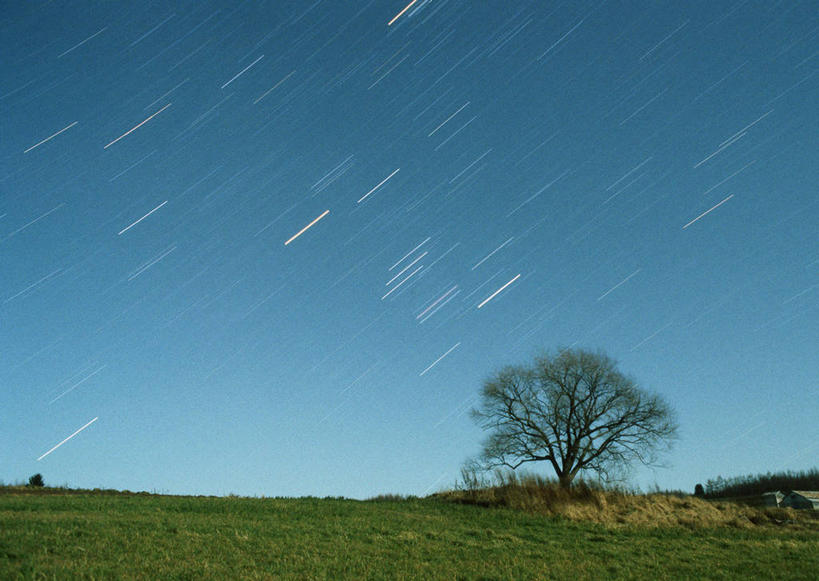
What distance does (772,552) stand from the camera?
60.1 ft

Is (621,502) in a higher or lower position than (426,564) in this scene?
higher

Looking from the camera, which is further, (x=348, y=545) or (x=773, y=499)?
(x=773, y=499)

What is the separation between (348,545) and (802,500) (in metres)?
41.7

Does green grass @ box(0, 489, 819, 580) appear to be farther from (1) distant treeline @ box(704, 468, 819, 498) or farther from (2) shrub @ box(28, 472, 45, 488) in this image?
(1) distant treeline @ box(704, 468, 819, 498)

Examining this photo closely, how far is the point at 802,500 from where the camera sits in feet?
137

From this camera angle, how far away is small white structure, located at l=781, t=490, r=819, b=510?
41125mm

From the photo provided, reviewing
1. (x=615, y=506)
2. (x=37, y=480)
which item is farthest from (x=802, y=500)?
(x=37, y=480)

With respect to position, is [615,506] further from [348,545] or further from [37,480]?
[37,480]

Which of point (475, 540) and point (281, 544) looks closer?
point (281, 544)

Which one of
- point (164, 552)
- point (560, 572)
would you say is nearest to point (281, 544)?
point (164, 552)

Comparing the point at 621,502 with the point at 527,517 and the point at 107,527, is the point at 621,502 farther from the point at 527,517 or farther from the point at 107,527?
the point at 107,527

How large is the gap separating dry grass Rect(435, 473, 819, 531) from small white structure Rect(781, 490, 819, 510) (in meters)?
13.2

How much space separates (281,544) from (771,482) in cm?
7909

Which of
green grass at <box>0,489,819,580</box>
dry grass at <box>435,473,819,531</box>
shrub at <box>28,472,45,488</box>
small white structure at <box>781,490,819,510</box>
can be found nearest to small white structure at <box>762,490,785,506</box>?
small white structure at <box>781,490,819,510</box>
